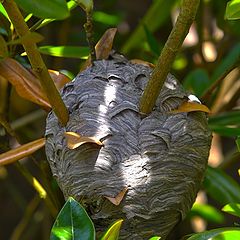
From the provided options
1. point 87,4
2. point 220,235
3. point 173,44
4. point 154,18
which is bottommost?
point 220,235

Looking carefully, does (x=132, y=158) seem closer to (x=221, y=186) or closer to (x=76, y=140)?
(x=76, y=140)

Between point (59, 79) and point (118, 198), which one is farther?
point (59, 79)

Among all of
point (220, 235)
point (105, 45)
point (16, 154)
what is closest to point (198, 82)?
point (105, 45)

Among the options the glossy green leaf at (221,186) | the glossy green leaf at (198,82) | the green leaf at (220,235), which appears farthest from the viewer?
the glossy green leaf at (198,82)

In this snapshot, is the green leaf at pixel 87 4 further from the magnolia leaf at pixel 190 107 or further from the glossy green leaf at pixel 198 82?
the glossy green leaf at pixel 198 82

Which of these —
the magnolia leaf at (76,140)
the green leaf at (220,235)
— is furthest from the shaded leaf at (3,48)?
the green leaf at (220,235)

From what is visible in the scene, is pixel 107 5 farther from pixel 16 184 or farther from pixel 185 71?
pixel 16 184

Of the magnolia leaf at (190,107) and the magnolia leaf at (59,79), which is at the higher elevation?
the magnolia leaf at (59,79)
